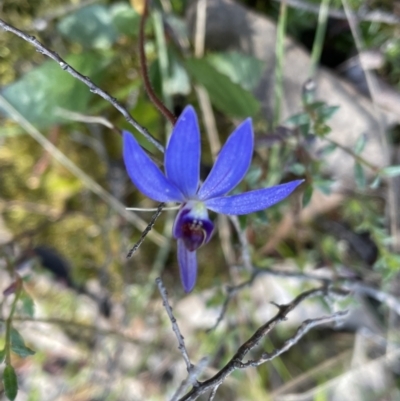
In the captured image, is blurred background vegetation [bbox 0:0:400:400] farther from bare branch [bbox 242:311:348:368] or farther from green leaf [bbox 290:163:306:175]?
bare branch [bbox 242:311:348:368]

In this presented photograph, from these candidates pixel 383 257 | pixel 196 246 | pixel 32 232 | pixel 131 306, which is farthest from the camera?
pixel 131 306

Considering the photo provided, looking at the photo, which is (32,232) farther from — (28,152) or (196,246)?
(196,246)

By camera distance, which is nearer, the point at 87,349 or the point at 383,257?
the point at 383,257

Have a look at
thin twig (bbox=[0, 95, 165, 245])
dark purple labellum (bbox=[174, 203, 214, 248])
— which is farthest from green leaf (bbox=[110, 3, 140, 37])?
dark purple labellum (bbox=[174, 203, 214, 248])

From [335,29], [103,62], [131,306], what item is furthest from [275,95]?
[131,306]

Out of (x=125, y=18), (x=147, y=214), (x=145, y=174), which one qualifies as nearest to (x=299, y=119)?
(x=145, y=174)

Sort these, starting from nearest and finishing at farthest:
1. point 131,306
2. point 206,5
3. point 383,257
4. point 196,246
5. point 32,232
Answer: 1. point 196,246
2. point 383,257
3. point 206,5
4. point 32,232
5. point 131,306

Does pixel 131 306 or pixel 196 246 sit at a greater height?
pixel 131 306
